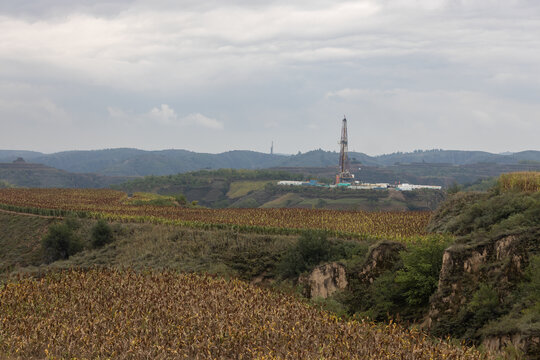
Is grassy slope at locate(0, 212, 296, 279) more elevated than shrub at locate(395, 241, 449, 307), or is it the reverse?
shrub at locate(395, 241, 449, 307)

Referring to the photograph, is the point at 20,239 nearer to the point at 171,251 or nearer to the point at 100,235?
the point at 100,235

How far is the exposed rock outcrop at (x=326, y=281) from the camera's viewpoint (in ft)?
112

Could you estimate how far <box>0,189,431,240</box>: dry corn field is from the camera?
4909 cm

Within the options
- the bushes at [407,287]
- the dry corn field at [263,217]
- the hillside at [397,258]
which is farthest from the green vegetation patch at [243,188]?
the bushes at [407,287]

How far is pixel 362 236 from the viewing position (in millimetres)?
44188

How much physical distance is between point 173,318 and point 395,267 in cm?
1653

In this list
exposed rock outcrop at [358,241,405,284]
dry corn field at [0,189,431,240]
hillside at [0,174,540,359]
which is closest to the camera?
hillside at [0,174,540,359]

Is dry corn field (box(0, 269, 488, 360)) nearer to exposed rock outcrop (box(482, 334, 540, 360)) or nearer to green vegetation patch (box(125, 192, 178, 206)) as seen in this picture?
exposed rock outcrop (box(482, 334, 540, 360))

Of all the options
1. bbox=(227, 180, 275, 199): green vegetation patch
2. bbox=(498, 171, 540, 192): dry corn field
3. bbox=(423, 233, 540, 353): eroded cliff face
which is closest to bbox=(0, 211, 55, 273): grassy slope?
bbox=(423, 233, 540, 353): eroded cliff face

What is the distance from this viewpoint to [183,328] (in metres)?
19.7

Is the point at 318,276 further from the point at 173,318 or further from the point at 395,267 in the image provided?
the point at 173,318

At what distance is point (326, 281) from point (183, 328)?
16.5 m

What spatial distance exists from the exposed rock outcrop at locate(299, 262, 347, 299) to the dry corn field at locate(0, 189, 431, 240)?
31.8ft

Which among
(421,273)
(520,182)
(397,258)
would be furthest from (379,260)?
(520,182)
